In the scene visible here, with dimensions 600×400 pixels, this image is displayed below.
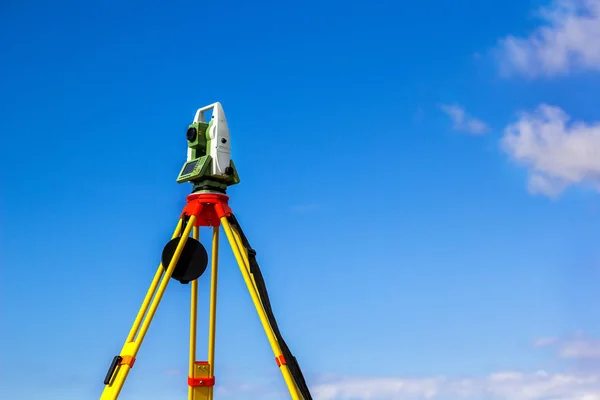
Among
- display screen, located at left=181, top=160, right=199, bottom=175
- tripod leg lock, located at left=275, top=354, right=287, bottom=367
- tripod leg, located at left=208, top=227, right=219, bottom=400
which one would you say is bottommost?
tripod leg lock, located at left=275, top=354, right=287, bottom=367

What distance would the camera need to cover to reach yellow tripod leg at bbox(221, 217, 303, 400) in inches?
558

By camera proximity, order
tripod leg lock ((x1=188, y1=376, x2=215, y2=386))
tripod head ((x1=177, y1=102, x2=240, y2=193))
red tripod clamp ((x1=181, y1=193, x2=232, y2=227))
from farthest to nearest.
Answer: tripod leg lock ((x1=188, y1=376, x2=215, y2=386)) < tripod head ((x1=177, y1=102, x2=240, y2=193)) < red tripod clamp ((x1=181, y1=193, x2=232, y2=227))

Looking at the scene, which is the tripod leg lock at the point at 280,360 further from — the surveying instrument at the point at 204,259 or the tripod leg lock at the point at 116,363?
the tripod leg lock at the point at 116,363

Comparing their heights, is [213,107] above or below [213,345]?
above

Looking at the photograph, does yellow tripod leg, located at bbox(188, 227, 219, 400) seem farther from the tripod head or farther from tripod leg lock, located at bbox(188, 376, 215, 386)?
the tripod head

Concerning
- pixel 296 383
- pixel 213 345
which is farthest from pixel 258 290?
pixel 213 345

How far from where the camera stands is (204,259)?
1639 centimetres

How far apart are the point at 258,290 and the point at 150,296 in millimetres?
2275

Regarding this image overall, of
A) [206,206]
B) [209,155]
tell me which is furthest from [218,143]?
[206,206]

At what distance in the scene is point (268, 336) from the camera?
568 inches

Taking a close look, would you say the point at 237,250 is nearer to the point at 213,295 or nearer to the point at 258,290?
the point at 258,290

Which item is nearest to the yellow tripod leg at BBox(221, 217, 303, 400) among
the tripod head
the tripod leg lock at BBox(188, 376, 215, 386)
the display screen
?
the tripod head

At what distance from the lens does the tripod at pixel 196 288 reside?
567 inches

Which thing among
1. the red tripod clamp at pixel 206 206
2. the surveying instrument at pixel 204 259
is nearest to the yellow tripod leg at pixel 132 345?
the surveying instrument at pixel 204 259
